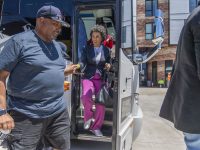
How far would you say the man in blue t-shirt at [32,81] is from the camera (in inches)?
119

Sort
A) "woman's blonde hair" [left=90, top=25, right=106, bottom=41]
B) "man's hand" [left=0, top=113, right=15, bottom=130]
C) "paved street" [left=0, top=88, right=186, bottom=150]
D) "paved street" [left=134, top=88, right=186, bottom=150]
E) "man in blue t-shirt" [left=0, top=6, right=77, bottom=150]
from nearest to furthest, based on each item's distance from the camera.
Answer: "man's hand" [left=0, top=113, right=15, bottom=130] → "man in blue t-shirt" [left=0, top=6, right=77, bottom=150] → "woman's blonde hair" [left=90, top=25, right=106, bottom=41] → "paved street" [left=0, top=88, right=186, bottom=150] → "paved street" [left=134, top=88, right=186, bottom=150]

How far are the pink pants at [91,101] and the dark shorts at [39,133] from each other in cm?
179

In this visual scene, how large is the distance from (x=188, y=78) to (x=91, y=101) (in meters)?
3.14

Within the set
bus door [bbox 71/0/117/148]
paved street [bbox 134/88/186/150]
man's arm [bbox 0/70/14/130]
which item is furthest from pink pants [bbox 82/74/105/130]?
man's arm [bbox 0/70/14/130]

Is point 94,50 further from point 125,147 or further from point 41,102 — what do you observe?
point 41,102

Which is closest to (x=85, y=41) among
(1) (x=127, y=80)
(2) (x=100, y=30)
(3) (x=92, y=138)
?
(2) (x=100, y=30)

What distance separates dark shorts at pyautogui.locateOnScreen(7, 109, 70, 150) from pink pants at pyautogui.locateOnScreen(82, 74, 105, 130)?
5.88ft

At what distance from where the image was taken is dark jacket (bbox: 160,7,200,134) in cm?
211

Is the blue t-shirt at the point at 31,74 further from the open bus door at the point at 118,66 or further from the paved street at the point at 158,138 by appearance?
the paved street at the point at 158,138

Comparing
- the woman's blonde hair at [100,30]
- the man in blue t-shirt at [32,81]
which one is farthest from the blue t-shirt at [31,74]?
the woman's blonde hair at [100,30]

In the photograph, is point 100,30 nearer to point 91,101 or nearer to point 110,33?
point 110,33

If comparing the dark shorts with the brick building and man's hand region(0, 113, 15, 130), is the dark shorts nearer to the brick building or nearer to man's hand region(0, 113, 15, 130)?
man's hand region(0, 113, 15, 130)

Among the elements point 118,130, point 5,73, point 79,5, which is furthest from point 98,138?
point 5,73

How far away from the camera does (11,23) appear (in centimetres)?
511
